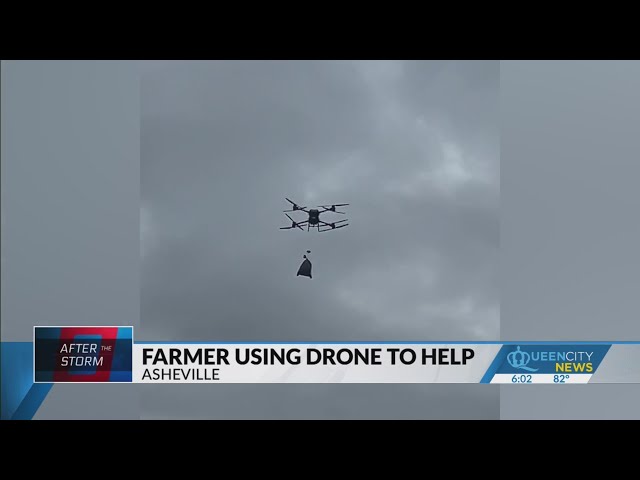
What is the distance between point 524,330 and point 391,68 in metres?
4.21

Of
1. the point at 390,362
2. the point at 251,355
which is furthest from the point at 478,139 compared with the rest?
the point at 251,355

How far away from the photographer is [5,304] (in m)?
9.95

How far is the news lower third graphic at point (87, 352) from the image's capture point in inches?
392

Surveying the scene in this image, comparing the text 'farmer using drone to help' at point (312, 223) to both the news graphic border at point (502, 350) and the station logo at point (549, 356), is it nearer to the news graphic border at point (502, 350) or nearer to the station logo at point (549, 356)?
the news graphic border at point (502, 350)

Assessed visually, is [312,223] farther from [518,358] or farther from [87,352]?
[87,352]

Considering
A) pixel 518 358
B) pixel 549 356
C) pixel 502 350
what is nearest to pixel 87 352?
pixel 502 350

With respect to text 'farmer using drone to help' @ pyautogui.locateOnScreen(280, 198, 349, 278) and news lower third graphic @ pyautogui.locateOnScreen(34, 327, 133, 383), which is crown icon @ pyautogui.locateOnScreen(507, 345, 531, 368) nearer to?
text 'farmer using drone to help' @ pyautogui.locateOnScreen(280, 198, 349, 278)

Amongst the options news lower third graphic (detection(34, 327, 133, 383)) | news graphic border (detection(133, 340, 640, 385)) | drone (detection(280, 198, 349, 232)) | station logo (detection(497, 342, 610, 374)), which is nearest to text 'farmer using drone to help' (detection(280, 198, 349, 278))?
drone (detection(280, 198, 349, 232))

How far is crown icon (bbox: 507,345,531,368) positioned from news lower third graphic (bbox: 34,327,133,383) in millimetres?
5448

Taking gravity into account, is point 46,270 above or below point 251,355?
above

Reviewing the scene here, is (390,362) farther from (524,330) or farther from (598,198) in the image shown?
(598,198)

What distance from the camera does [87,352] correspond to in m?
9.97

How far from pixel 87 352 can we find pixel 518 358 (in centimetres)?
617

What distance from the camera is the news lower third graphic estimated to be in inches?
392
